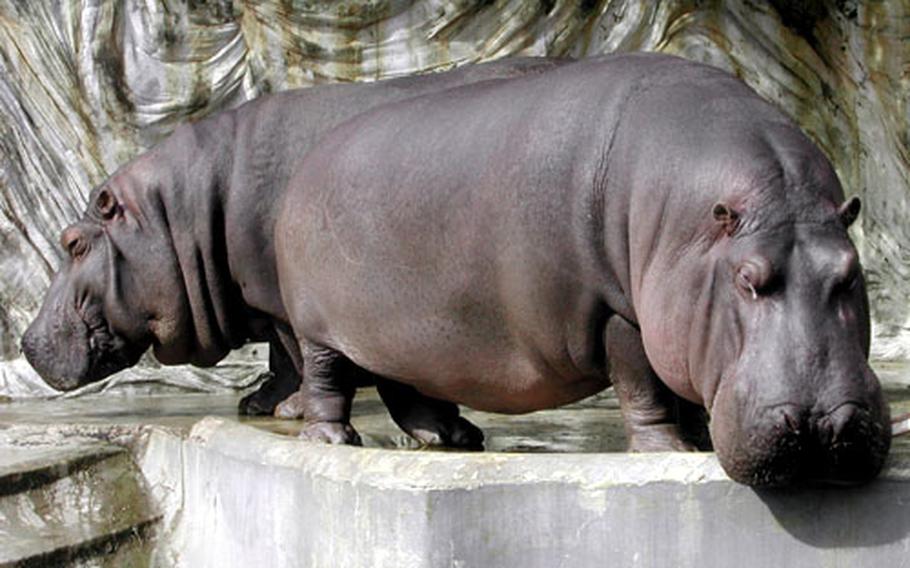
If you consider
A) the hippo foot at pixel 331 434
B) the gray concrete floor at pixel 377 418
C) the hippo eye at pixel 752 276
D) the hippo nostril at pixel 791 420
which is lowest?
the gray concrete floor at pixel 377 418

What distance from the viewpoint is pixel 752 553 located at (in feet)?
11.1

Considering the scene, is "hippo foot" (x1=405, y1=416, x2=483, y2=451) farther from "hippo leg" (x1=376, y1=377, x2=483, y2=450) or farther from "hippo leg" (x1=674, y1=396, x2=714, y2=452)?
"hippo leg" (x1=674, y1=396, x2=714, y2=452)

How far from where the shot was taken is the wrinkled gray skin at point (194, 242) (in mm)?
5168

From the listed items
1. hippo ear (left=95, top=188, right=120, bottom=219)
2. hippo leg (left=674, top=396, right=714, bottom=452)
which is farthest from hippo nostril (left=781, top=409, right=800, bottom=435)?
hippo ear (left=95, top=188, right=120, bottom=219)

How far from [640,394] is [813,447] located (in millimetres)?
714

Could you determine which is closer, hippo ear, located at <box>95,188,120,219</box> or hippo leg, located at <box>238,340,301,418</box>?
hippo ear, located at <box>95,188,120,219</box>

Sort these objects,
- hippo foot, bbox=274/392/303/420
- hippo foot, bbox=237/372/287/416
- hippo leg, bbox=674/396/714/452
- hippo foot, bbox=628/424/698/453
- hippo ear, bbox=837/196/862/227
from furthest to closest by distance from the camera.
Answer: hippo foot, bbox=237/372/287/416 → hippo foot, bbox=274/392/303/420 → hippo leg, bbox=674/396/714/452 → hippo foot, bbox=628/424/698/453 → hippo ear, bbox=837/196/862/227

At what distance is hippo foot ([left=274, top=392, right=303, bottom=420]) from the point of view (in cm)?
557

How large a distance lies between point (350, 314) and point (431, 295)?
1.31 ft

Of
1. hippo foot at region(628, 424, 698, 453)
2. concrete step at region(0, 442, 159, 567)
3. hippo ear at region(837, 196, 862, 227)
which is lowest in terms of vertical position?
concrete step at region(0, 442, 159, 567)

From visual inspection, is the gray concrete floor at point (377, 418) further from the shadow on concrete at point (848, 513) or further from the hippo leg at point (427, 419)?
the shadow on concrete at point (848, 513)

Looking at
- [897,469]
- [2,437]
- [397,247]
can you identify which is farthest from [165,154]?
Result: [897,469]

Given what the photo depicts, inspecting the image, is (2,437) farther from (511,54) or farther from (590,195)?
(511,54)

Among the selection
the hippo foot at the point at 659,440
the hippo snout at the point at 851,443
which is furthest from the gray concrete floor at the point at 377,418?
the hippo foot at the point at 659,440
